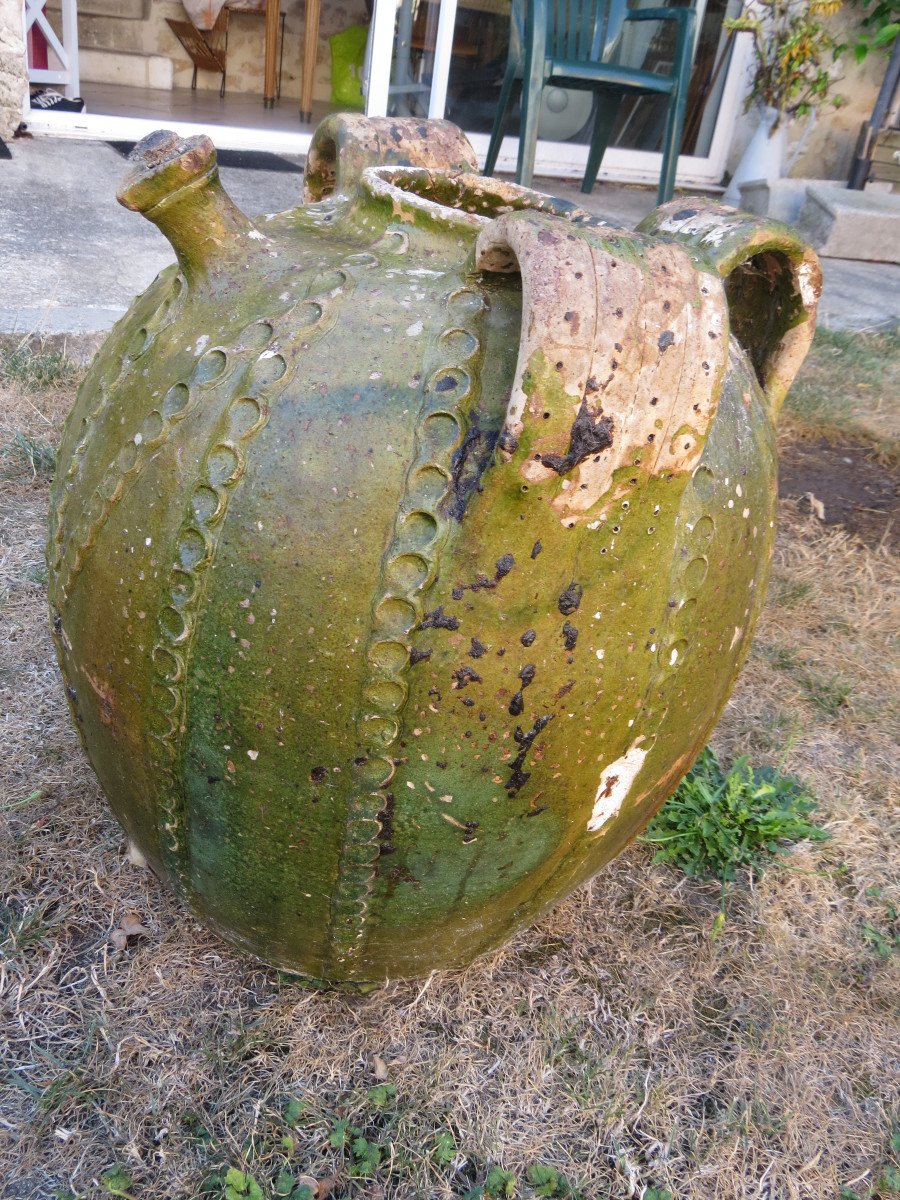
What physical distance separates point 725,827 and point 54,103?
613 cm

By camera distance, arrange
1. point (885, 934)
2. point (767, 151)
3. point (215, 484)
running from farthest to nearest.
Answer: point (767, 151) → point (885, 934) → point (215, 484)

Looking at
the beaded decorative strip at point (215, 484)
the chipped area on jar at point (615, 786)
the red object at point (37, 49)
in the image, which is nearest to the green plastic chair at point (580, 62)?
the red object at point (37, 49)

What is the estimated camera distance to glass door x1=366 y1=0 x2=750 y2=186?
621 centimetres

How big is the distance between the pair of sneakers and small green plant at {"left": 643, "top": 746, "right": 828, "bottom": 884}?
575 cm

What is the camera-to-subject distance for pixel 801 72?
21.0 ft

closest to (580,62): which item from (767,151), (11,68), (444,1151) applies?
(767,151)

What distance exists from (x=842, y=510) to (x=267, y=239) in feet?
9.26

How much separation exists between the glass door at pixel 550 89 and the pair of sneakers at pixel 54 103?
1811 millimetres

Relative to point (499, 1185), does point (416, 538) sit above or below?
above

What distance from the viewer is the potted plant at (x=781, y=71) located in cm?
621

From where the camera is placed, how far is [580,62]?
527cm

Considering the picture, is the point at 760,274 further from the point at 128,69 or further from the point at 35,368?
the point at 128,69

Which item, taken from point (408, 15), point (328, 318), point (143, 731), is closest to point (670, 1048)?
point (143, 731)

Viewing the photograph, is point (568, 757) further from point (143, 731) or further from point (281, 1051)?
point (281, 1051)
